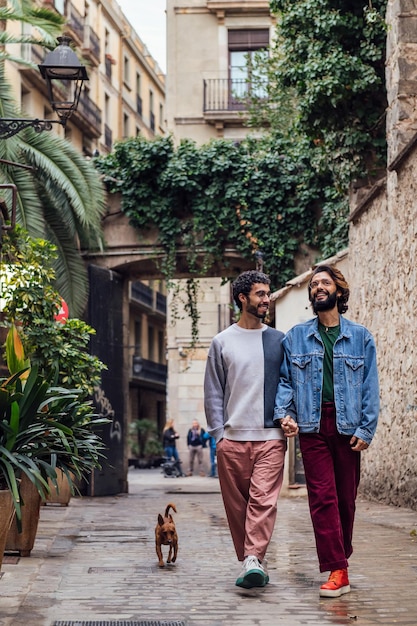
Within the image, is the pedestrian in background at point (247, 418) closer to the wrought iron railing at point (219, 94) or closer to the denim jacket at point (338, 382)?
the denim jacket at point (338, 382)

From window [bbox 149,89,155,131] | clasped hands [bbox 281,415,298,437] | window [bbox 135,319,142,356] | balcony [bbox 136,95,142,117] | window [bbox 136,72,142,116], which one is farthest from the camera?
window [bbox 149,89,155,131]

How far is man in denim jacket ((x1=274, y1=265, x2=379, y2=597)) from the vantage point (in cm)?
625

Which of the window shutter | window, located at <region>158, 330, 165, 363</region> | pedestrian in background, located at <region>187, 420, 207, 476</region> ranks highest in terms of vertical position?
the window shutter

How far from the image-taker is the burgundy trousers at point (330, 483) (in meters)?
6.24

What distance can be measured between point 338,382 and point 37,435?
1.77m

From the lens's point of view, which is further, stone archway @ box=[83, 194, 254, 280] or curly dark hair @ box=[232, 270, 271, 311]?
stone archway @ box=[83, 194, 254, 280]

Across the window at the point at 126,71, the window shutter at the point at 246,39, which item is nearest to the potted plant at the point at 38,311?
the window shutter at the point at 246,39

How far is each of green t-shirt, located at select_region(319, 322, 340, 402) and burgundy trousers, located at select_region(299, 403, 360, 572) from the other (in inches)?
2.5

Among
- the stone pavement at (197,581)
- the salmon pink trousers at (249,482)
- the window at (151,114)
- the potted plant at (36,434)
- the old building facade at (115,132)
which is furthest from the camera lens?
the window at (151,114)

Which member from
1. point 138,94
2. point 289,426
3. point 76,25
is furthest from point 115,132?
point 289,426

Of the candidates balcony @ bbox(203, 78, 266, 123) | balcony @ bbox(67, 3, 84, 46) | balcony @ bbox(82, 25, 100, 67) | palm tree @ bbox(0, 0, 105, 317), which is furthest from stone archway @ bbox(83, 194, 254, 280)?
balcony @ bbox(82, 25, 100, 67)

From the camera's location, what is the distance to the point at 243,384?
265 inches

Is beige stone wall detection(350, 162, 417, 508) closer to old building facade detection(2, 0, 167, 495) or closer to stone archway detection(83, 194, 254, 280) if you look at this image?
stone archway detection(83, 194, 254, 280)

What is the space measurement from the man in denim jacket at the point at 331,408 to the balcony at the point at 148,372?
129 ft
